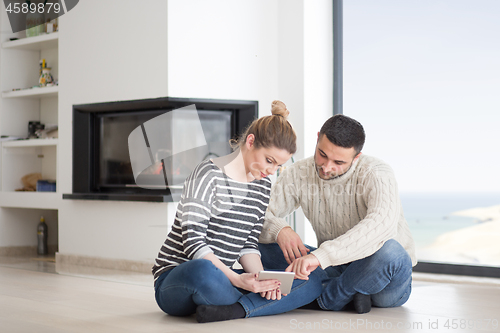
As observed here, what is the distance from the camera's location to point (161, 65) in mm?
3783

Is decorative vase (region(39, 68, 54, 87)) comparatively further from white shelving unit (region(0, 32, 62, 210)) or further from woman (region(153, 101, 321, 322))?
woman (region(153, 101, 321, 322))

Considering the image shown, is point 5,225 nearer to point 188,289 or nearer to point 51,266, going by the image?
point 51,266

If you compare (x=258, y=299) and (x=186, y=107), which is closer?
(x=258, y=299)

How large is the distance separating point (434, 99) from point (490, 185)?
77cm

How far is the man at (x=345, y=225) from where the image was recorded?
2.13 meters

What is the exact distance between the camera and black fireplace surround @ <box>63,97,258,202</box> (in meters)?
3.90

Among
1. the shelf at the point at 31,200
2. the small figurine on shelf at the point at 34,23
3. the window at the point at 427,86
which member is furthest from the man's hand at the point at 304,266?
the small figurine on shelf at the point at 34,23

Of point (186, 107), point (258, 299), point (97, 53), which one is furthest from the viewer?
point (97, 53)

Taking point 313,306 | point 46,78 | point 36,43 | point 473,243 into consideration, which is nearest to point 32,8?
point 36,43

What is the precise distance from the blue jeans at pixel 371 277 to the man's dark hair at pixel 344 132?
1.28 ft

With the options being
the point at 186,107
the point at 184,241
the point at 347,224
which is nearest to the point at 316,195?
the point at 347,224

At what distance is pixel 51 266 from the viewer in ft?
13.6

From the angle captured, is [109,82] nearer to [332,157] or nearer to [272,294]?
[332,157]

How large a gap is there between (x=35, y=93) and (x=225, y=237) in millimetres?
3163
